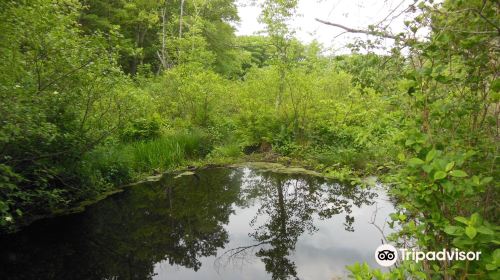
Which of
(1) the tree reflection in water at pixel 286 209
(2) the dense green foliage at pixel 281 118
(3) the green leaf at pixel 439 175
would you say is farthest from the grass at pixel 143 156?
(3) the green leaf at pixel 439 175

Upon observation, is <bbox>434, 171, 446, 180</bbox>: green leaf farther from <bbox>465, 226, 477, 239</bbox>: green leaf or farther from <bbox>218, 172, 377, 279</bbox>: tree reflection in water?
<bbox>218, 172, 377, 279</bbox>: tree reflection in water

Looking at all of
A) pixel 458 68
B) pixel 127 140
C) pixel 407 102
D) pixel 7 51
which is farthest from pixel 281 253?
pixel 127 140

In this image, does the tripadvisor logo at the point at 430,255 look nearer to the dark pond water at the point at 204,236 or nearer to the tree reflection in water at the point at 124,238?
the dark pond water at the point at 204,236

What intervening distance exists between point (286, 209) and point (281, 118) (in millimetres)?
4165

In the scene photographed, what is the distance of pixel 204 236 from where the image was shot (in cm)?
486

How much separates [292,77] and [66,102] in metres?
6.15

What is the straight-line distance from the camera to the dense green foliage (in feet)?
5.71

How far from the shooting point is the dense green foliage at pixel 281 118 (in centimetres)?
174

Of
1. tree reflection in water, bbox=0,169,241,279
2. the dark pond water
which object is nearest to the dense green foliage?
tree reflection in water, bbox=0,169,241,279

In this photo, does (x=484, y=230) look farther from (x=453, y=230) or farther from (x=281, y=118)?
(x=281, y=118)

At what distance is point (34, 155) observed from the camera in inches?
174

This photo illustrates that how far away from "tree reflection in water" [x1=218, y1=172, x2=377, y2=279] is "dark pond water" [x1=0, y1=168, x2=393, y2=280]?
16 millimetres

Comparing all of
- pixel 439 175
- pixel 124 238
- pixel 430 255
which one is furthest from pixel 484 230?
pixel 124 238

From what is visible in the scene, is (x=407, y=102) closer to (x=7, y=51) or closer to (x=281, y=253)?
(x=281, y=253)
